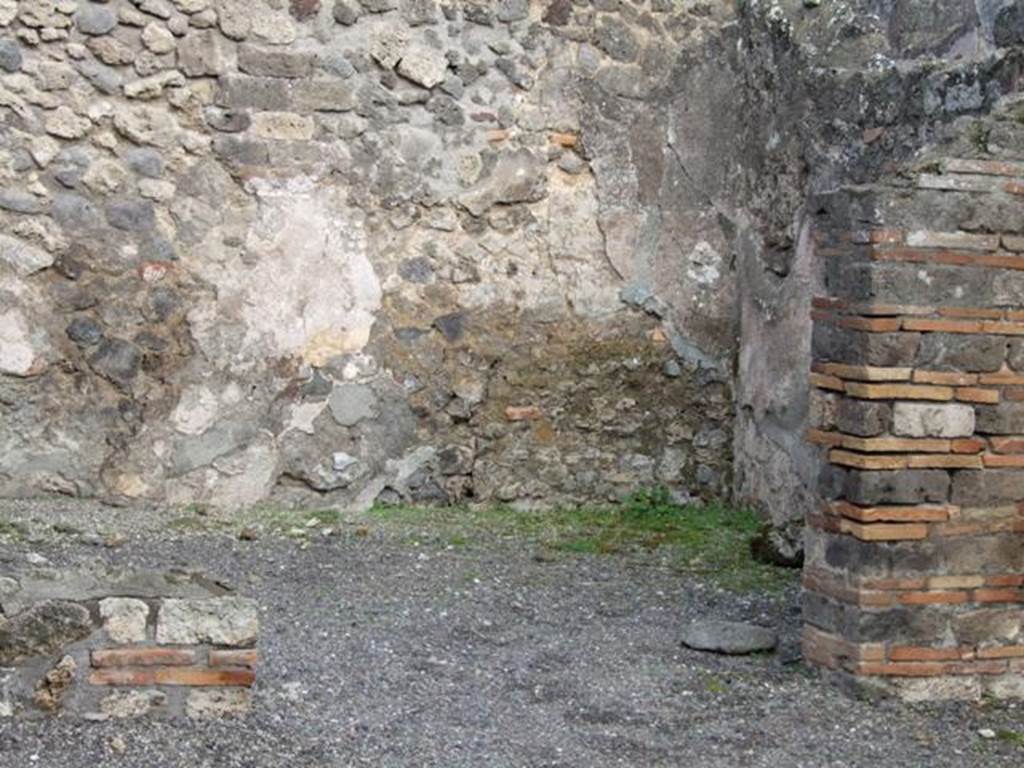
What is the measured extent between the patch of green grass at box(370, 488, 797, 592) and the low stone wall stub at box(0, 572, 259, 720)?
2.72 m

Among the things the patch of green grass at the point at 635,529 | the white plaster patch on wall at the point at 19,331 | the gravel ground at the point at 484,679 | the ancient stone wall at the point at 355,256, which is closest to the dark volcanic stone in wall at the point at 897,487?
the gravel ground at the point at 484,679

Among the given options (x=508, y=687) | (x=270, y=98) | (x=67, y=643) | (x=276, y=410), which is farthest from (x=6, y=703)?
(x=270, y=98)

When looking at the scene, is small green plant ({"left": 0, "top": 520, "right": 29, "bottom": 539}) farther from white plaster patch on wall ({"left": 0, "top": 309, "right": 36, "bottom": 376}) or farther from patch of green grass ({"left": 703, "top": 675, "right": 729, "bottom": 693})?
patch of green grass ({"left": 703, "top": 675, "right": 729, "bottom": 693})

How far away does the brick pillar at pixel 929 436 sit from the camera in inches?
204

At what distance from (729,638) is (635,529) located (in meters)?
2.16

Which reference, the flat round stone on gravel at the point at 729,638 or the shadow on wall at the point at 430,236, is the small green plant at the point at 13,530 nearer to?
the shadow on wall at the point at 430,236

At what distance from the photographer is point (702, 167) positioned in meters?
8.52

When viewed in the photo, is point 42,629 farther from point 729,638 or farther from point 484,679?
point 729,638

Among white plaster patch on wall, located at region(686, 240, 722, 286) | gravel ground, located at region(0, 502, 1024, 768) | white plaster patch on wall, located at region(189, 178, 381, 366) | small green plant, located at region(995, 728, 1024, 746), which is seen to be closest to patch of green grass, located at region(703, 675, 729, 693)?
gravel ground, located at region(0, 502, 1024, 768)

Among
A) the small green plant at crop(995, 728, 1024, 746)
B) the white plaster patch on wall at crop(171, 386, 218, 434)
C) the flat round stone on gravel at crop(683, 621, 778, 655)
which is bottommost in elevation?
the flat round stone on gravel at crop(683, 621, 778, 655)

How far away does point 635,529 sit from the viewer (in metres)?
7.91

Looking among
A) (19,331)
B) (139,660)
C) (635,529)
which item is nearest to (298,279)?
(19,331)

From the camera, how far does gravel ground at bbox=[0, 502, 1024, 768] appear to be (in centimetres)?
460

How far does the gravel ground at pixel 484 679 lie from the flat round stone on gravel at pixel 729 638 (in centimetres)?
6
